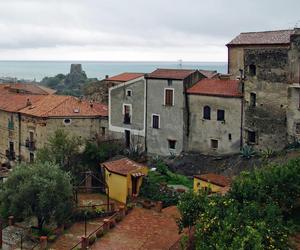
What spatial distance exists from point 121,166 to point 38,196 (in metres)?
7.99

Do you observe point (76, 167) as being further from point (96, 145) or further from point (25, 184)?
point (25, 184)

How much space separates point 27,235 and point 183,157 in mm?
14952

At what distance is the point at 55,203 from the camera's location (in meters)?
25.8

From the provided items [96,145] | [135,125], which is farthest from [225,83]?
[96,145]

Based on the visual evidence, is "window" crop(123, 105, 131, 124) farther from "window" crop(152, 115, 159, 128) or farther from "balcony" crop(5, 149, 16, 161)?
"balcony" crop(5, 149, 16, 161)

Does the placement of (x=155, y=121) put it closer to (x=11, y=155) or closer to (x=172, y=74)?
(x=172, y=74)

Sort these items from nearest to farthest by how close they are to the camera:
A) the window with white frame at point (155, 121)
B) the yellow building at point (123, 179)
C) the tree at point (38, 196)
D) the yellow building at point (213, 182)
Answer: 1. the tree at point (38, 196)
2. the yellow building at point (213, 182)
3. the yellow building at point (123, 179)
4. the window with white frame at point (155, 121)

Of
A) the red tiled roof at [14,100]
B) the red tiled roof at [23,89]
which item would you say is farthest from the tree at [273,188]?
the red tiled roof at [23,89]

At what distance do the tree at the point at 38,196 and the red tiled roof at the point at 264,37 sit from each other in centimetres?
1762

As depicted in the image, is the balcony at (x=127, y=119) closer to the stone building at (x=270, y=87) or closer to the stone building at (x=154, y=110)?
the stone building at (x=154, y=110)

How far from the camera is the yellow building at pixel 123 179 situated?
31203 mm

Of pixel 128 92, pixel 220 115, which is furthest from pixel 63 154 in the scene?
pixel 220 115

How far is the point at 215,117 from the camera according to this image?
35562 millimetres

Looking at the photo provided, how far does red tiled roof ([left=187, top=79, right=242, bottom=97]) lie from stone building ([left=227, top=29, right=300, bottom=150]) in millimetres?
1310
